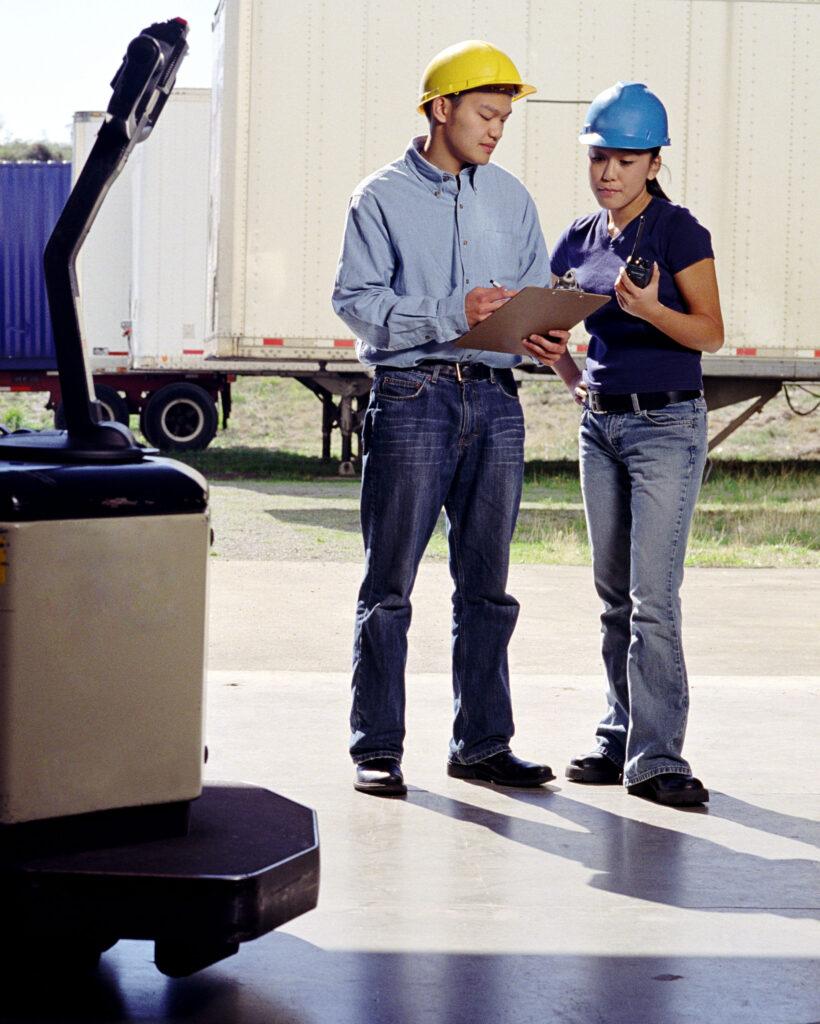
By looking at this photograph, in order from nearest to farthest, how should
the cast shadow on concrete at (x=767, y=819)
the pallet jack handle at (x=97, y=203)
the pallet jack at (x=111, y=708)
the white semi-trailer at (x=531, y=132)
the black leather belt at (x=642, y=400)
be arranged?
the pallet jack at (x=111, y=708) < the pallet jack handle at (x=97, y=203) < the cast shadow on concrete at (x=767, y=819) < the black leather belt at (x=642, y=400) < the white semi-trailer at (x=531, y=132)

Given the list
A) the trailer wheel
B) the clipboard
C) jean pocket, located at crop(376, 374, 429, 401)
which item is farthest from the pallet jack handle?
the trailer wheel

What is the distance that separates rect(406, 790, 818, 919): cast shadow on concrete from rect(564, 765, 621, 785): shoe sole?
8.7 inches

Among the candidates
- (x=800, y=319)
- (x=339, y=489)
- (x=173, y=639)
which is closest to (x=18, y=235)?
(x=339, y=489)

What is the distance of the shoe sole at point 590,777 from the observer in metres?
4.77

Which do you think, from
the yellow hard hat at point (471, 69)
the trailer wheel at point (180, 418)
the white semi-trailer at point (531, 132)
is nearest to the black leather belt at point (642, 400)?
the yellow hard hat at point (471, 69)

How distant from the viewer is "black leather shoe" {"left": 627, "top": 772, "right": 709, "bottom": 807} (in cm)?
449

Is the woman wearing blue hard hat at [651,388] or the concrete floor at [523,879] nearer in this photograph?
the concrete floor at [523,879]

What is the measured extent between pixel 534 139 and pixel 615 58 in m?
0.98

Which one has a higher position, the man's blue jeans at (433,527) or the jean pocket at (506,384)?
the jean pocket at (506,384)

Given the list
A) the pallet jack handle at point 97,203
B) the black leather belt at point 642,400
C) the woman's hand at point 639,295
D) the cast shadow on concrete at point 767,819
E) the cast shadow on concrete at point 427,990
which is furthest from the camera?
the black leather belt at point 642,400

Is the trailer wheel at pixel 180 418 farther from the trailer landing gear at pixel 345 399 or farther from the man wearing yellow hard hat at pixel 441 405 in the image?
the man wearing yellow hard hat at pixel 441 405

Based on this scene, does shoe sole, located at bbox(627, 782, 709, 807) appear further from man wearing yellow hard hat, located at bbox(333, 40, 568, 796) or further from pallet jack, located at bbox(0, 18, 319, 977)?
pallet jack, located at bbox(0, 18, 319, 977)

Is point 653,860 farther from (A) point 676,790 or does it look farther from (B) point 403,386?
(B) point 403,386

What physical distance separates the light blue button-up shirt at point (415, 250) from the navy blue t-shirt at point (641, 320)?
0.89 feet
